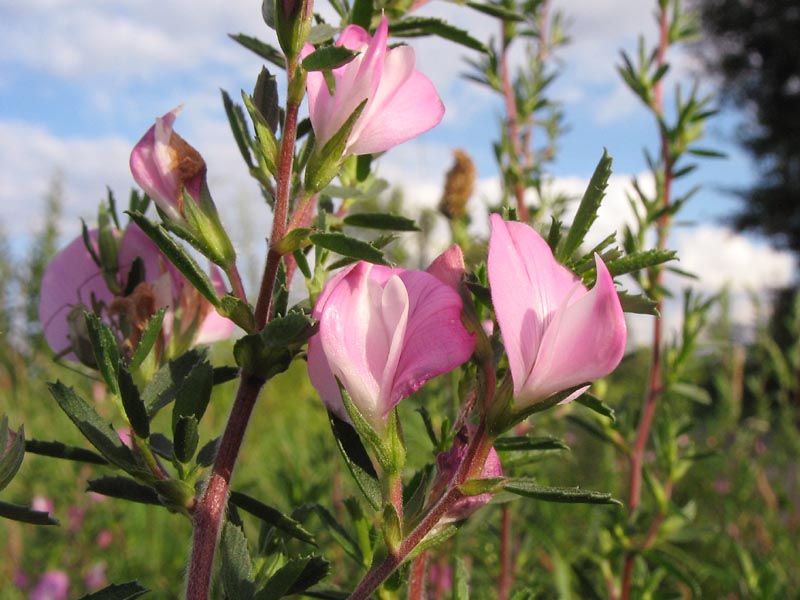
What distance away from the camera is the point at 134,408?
36 centimetres

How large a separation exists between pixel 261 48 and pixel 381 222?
131 millimetres

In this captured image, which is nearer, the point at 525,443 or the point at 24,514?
the point at 24,514

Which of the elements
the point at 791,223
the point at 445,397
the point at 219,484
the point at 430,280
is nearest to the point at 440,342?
the point at 430,280

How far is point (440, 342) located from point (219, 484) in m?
0.13

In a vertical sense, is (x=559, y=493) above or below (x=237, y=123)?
below

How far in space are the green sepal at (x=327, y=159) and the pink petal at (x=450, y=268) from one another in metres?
0.07

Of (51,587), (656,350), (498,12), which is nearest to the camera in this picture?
(498,12)

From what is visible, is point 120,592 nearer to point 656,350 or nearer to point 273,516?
point 273,516

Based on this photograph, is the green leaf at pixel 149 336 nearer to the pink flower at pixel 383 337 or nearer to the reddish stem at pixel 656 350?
the pink flower at pixel 383 337

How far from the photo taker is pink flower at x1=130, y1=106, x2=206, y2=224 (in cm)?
41

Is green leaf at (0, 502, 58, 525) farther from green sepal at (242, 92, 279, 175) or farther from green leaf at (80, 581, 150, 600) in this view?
green sepal at (242, 92, 279, 175)

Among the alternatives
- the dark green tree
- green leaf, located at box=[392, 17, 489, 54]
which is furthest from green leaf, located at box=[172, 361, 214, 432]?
the dark green tree

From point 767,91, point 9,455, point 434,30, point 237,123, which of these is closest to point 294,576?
point 9,455

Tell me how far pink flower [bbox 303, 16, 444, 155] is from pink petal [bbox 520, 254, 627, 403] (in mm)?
133
